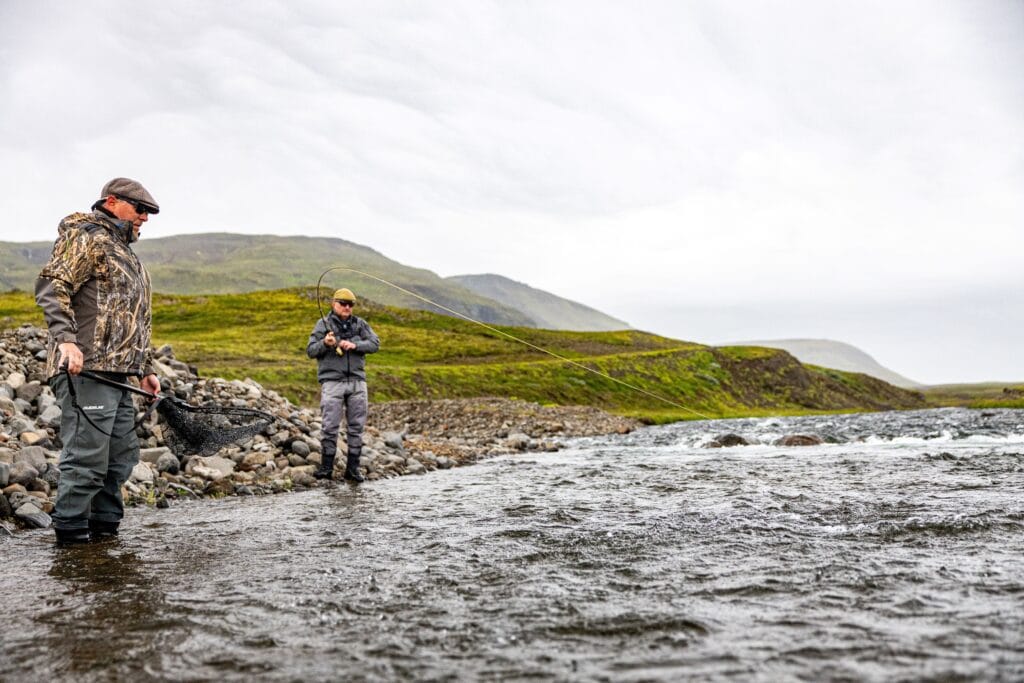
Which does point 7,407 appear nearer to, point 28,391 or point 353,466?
point 28,391

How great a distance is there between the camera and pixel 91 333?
7340 millimetres

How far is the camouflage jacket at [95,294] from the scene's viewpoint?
23.3ft

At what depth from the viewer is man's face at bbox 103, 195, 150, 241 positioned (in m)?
7.73

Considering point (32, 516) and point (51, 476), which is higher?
point (51, 476)

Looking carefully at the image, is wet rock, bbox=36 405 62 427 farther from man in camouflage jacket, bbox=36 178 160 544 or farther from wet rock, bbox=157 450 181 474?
man in camouflage jacket, bbox=36 178 160 544

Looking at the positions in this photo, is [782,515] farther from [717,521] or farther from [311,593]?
[311,593]

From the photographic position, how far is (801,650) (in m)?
3.85

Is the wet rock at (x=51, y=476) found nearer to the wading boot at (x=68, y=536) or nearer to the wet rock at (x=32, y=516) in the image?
the wet rock at (x=32, y=516)

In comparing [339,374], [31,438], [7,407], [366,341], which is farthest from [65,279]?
[366,341]

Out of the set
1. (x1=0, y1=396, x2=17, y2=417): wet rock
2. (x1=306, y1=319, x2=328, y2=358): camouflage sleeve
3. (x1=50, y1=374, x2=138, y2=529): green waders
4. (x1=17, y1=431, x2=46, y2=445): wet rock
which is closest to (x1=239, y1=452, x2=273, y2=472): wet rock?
(x1=306, y1=319, x2=328, y2=358): camouflage sleeve

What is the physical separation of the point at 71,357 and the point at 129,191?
1.91 m

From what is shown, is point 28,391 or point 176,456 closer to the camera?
point 176,456

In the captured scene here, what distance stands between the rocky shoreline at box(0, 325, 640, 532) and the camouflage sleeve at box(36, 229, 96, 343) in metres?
2.40

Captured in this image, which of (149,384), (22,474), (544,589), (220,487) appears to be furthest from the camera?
(220,487)
